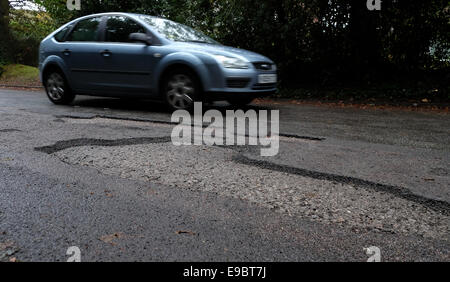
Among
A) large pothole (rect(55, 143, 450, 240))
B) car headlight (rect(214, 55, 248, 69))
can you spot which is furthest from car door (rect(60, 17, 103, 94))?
large pothole (rect(55, 143, 450, 240))

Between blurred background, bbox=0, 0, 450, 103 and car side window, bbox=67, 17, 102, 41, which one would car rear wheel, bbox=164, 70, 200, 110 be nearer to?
car side window, bbox=67, 17, 102, 41

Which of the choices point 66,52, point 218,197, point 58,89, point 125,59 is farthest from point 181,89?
point 218,197

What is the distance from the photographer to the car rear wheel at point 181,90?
671 cm

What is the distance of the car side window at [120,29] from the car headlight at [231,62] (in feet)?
5.56

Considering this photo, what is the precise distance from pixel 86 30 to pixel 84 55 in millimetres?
590

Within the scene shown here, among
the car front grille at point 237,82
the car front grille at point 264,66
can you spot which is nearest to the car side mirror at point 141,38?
the car front grille at point 237,82

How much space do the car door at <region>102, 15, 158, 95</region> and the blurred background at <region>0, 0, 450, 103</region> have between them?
4289 mm

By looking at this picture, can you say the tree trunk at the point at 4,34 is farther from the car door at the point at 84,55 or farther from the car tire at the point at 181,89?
the car tire at the point at 181,89

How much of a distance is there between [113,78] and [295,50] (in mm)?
5277

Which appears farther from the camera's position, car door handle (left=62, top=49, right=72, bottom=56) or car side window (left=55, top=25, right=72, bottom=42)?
car side window (left=55, top=25, right=72, bottom=42)

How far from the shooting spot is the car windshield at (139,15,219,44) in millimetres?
7289

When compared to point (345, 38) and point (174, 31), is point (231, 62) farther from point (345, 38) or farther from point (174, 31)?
point (345, 38)

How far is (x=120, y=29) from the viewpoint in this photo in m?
7.57

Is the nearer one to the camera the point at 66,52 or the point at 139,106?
the point at 66,52
